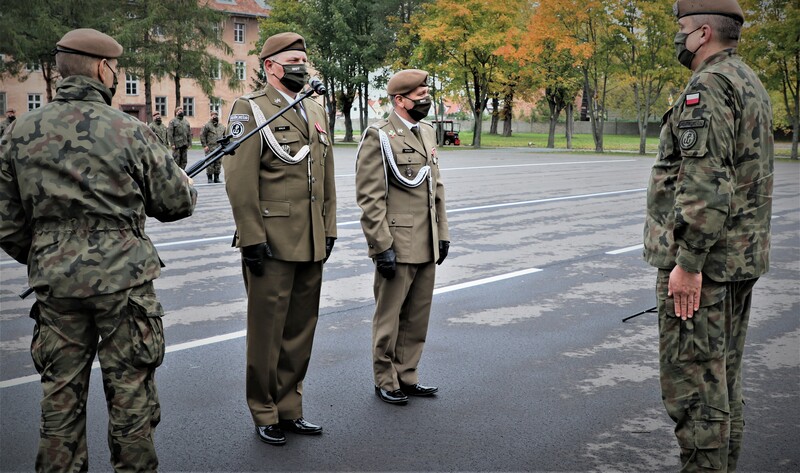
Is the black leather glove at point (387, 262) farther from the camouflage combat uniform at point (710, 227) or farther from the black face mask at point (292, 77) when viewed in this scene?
the camouflage combat uniform at point (710, 227)

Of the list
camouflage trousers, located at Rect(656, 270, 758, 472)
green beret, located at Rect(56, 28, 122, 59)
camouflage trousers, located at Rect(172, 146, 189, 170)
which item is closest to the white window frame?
camouflage trousers, located at Rect(172, 146, 189, 170)

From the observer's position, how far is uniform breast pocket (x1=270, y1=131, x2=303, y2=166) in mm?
4695

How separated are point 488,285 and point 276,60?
505 cm

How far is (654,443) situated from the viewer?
4.72 metres

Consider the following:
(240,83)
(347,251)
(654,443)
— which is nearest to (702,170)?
(654,443)

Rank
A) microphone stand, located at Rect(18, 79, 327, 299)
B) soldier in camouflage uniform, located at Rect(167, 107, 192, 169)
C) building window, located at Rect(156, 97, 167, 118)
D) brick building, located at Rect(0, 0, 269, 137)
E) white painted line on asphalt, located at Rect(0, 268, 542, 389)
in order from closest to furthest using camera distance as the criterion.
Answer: microphone stand, located at Rect(18, 79, 327, 299) → white painted line on asphalt, located at Rect(0, 268, 542, 389) → soldier in camouflage uniform, located at Rect(167, 107, 192, 169) → brick building, located at Rect(0, 0, 269, 137) → building window, located at Rect(156, 97, 167, 118)

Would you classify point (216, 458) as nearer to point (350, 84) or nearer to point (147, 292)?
point (147, 292)

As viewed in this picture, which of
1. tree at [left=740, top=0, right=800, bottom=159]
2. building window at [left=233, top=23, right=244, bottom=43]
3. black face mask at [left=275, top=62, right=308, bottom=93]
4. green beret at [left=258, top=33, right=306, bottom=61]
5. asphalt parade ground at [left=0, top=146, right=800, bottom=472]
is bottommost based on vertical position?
asphalt parade ground at [left=0, top=146, right=800, bottom=472]

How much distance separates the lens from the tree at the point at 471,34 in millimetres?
49438

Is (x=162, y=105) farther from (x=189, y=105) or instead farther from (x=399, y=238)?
(x=399, y=238)

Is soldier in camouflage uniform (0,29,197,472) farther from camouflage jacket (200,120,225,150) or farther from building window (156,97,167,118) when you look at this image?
building window (156,97,167,118)

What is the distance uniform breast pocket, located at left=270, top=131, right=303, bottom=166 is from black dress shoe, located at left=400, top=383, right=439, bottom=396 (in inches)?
69.7

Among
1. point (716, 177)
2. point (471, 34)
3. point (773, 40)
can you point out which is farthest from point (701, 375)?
point (471, 34)

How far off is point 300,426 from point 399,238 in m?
1.36
